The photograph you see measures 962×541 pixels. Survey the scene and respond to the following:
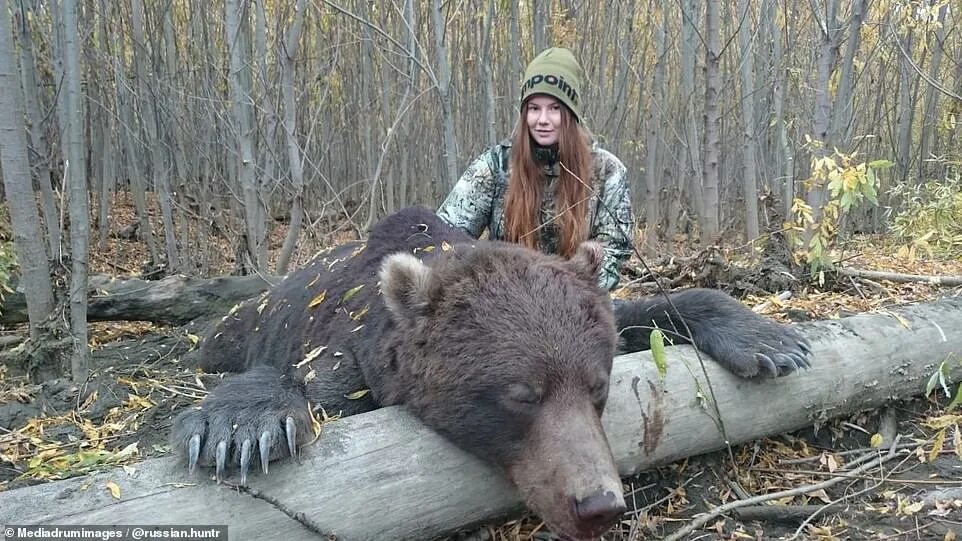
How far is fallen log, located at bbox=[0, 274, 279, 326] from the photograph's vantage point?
5.65 meters

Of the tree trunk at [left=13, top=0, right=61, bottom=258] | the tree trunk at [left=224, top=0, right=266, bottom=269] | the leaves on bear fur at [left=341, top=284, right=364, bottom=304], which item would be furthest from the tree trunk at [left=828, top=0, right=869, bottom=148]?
the tree trunk at [left=13, top=0, right=61, bottom=258]

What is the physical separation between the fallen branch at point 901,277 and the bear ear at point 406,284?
3.66 metres

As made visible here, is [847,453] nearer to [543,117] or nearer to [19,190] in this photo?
[543,117]

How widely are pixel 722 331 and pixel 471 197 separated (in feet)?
7.46

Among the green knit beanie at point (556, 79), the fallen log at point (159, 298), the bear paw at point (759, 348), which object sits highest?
the green knit beanie at point (556, 79)

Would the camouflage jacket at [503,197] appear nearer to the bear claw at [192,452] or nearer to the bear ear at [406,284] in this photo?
the bear ear at [406,284]

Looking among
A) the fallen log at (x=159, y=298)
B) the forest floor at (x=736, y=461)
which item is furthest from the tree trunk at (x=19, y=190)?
the fallen log at (x=159, y=298)

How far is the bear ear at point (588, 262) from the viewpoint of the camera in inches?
112

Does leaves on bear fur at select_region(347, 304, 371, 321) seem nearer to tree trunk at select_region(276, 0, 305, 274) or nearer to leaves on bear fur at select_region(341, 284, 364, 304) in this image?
leaves on bear fur at select_region(341, 284, 364, 304)

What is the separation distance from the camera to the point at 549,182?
15.9 feet

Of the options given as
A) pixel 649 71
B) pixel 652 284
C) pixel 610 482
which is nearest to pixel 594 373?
pixel 610 482

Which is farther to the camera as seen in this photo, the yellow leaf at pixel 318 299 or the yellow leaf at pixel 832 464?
the yellow leaf at pixel 318 299

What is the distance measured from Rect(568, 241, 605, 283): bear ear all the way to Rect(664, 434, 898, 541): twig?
1.00 m

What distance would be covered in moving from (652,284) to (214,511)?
14.3 feet
